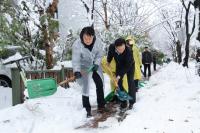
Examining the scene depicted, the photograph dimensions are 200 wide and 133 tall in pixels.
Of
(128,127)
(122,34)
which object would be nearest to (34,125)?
(128,127)

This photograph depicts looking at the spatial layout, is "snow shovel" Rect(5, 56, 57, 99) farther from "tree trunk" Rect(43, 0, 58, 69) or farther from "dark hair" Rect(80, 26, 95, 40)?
"tree trunk" Rect(43, 0, 58, 69)

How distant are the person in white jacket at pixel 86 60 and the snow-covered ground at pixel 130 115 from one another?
0.60 m

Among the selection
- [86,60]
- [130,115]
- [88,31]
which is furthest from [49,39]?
[130,115]

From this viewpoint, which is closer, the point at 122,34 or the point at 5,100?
the point at 5,100

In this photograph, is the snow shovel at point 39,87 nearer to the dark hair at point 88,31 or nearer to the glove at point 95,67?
the glove at point 95,67

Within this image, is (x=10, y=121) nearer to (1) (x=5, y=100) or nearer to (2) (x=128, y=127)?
(2) (x=128, y=127)

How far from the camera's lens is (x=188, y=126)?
683cm

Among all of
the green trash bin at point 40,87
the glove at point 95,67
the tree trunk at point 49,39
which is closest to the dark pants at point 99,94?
the glove at point 95,67

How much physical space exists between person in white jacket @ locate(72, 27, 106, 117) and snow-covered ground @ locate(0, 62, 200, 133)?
1.95 feet

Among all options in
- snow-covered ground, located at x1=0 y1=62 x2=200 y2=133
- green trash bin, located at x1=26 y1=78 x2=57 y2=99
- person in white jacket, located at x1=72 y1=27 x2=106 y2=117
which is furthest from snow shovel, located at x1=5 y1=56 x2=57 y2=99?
person in white jacket, located at x1=72 y1=27 x2=106 y2=117

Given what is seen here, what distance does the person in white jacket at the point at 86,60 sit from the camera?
8.31m

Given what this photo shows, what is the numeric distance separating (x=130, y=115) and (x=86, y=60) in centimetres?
147

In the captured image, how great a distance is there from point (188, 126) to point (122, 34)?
16.0 metres

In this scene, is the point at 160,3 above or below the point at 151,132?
above
